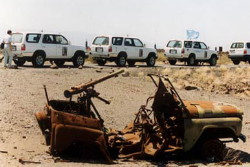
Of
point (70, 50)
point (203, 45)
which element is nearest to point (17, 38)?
point (70, 50)

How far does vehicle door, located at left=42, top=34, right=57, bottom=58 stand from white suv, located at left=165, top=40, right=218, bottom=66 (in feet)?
33.9

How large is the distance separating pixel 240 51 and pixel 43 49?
61.5 ft

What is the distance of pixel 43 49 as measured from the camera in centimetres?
2392

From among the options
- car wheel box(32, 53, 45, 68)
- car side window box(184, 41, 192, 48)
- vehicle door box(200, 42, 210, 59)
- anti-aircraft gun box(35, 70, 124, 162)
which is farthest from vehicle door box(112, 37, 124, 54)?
anti-aircraft gun box(35, 70, 124, 162)

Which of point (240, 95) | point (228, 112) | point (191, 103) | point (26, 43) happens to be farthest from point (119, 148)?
point (26, 43)

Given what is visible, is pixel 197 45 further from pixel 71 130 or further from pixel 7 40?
pixel 71 130

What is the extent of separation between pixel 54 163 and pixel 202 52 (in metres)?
26.4

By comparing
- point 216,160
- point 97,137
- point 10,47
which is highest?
point 10,47

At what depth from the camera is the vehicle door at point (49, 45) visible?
24078mm

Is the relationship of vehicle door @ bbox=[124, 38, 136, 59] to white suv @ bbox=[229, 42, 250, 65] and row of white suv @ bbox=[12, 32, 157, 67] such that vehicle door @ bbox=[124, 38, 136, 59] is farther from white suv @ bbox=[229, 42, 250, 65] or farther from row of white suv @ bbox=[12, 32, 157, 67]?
white suv @ bbox=[229, 42, 250, 65]

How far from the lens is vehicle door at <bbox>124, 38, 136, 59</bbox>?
1106 inches

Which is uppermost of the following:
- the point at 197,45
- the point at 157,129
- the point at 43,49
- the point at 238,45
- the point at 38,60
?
the point at 238,45

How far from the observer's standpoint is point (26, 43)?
23.2m

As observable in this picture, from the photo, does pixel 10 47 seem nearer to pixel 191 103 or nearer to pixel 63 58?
pixel 63 58
